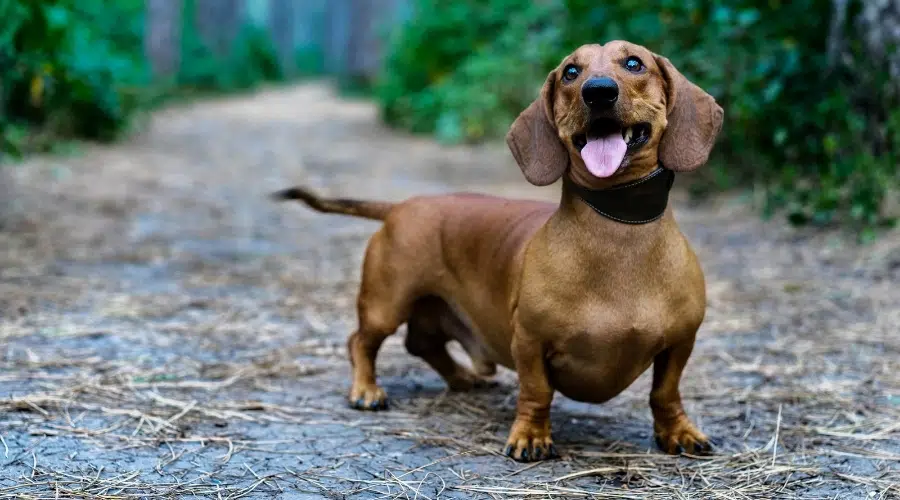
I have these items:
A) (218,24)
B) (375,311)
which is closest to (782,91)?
(375,311)

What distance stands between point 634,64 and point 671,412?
1.01 meters

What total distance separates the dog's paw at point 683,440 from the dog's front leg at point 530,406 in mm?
341

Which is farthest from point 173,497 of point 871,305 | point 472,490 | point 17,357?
point 871,305

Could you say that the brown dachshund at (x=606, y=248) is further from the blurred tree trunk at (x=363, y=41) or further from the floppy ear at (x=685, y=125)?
the blurred tree trunk at (x=363, y=41)

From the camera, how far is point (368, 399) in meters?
3.41

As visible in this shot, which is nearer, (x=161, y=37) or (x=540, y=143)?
(x=540, y=143)

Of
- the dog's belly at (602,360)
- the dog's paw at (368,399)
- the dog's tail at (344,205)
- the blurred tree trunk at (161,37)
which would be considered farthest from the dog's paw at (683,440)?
the blurred tree trunk at (161,37)

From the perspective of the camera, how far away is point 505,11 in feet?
46.5

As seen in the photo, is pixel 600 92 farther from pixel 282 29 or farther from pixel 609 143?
pixel 282 29

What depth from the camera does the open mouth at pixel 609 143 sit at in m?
2.66

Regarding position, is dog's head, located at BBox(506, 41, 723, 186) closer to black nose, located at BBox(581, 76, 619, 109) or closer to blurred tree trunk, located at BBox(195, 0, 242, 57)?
black nose, located at BBox(581, 76, 619, 109)

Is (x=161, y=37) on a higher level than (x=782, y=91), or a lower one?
lower

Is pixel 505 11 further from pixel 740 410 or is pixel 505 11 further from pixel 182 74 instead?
pixel 182 74

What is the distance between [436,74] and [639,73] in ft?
42.0
